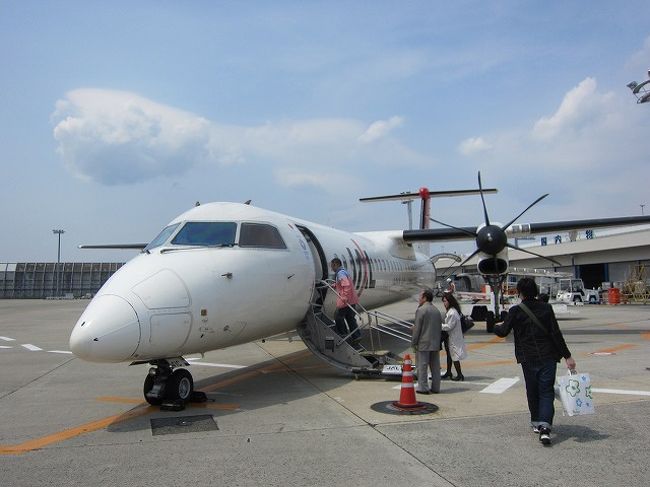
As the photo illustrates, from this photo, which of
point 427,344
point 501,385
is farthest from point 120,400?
point 501,385

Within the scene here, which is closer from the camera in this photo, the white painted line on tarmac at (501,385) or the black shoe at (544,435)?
the black shoe at (544,435)

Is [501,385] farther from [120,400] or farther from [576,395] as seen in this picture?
[120,400]

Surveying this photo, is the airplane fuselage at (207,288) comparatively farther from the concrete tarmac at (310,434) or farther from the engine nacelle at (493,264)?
the engine nacelle at (493,264)

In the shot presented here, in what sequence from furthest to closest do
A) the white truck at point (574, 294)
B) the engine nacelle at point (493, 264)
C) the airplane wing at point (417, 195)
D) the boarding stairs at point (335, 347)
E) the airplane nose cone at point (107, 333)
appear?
the white truck at point (574, 294), the airplane wing at point (417, 195), the engine nacelle at point (493, 264), the boarding stairs at point (335, 347), the airplane nose cone at point (107, 333)

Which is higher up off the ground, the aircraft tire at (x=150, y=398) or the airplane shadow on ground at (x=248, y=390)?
the aircraft tire at (x=150, y=398)

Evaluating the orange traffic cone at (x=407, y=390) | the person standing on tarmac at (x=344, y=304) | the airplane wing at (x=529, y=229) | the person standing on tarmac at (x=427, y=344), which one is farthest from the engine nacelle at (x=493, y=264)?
the orange traffic cone at (x=407, y=390)

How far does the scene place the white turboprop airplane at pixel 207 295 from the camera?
6.57 metres

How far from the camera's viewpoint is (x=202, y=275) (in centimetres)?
745

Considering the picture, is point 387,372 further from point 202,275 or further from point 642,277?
point 642,277

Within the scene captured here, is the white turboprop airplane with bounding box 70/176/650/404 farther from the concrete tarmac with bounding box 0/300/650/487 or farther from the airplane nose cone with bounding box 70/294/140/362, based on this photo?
the concrete tarmac with bounding box 0/300/650/487

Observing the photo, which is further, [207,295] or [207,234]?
[207,234]

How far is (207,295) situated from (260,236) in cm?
175

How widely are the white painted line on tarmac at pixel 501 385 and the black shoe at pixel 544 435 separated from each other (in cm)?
284

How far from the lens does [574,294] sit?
131ft
